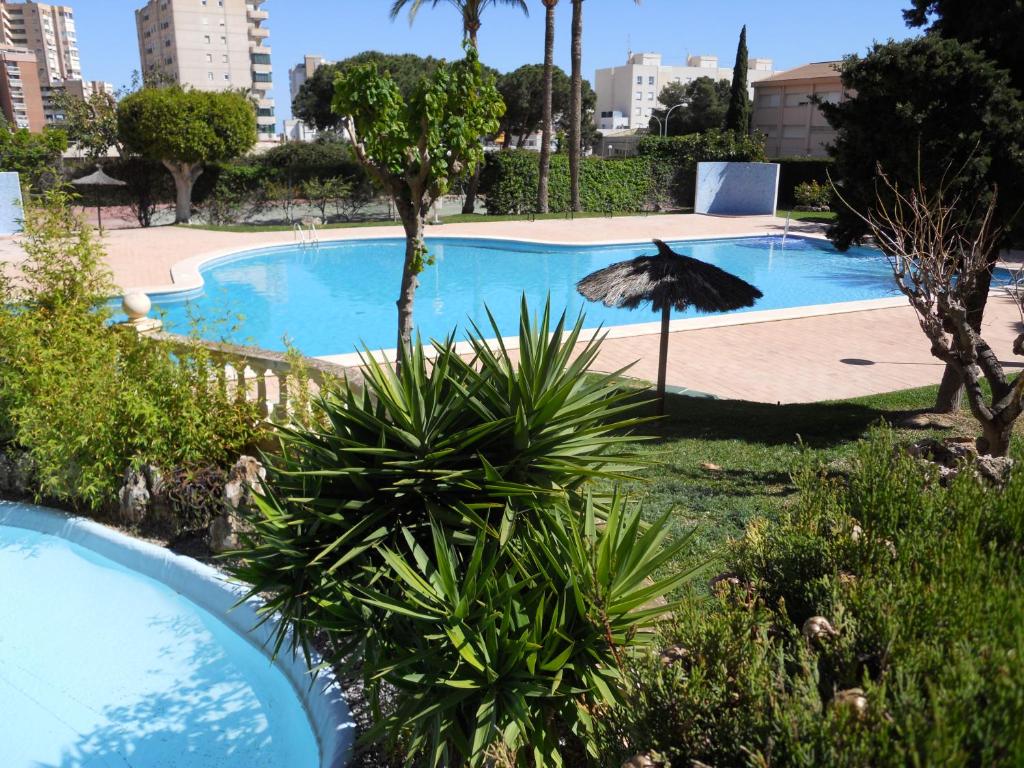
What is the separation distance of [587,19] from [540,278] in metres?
13.4

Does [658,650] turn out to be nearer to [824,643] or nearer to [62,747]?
[824,643]

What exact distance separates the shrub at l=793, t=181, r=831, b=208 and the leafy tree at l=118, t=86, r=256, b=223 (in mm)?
20878

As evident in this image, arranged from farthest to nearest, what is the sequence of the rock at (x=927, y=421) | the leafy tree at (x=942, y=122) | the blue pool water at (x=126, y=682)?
the rock at (x=927, y=421), the leafy tree at (x=942, y=122), the blue pool water at (x=126, y=682)

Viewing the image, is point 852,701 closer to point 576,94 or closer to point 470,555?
point 470,555

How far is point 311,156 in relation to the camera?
30312mm

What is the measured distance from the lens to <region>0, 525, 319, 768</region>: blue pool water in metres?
4.70

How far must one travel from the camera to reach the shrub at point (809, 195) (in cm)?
3108

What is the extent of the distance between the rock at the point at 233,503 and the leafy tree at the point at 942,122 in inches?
228

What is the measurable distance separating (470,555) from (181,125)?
2650 cm

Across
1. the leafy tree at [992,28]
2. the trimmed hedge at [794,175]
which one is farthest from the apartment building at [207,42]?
the leafy tree at [992,28]

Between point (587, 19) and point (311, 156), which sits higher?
point (587, 19)

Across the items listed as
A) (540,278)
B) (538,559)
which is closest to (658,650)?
(538,559)

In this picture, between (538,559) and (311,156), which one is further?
(311,156)

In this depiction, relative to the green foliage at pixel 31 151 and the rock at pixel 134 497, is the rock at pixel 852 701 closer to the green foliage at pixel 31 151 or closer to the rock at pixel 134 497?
the rock at pixel 134 497
